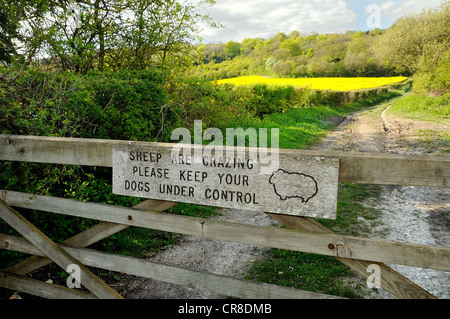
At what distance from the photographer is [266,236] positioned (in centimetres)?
231

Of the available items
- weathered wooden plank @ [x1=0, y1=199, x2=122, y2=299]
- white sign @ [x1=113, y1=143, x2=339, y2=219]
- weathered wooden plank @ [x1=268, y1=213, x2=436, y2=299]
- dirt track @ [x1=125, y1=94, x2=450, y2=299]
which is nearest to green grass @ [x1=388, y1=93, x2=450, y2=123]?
dirt track @ [x1=125, y1=94, x2=450, y2=299]

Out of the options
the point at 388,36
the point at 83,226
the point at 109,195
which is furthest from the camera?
the point at 388,36

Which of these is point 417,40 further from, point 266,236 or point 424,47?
point 266,236

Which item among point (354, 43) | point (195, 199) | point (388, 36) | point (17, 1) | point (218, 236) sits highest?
point (354, 43)

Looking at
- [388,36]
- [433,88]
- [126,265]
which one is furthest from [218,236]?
[388,36]

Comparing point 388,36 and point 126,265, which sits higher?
point 388,36

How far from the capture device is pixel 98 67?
840cm

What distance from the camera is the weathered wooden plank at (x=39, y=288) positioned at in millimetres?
2840

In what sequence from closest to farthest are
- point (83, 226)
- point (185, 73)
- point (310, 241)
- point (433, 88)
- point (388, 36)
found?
point (310, 241) < point (83, 226) < point (185, 73) < point (433, 88) < point (388, 36)

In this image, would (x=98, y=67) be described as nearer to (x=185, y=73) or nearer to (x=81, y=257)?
(x=185, y=73)

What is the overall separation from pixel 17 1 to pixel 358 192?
8.19 metres

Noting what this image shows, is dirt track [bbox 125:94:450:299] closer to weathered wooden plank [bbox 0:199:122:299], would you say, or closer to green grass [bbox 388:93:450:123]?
weathered wooden plank [bbox 0:199:122:299]

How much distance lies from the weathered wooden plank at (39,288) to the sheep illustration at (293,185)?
1.85 metres

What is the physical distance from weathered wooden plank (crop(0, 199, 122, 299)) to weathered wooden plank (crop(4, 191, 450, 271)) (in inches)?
5.2
